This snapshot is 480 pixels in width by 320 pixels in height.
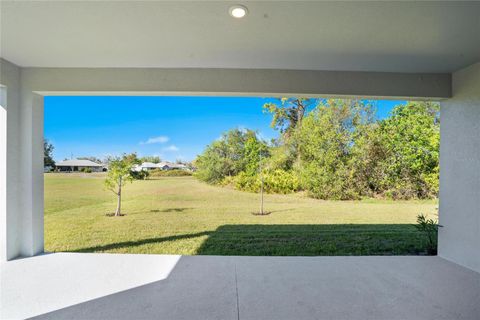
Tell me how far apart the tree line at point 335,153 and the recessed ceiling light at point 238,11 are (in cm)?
Result: 362

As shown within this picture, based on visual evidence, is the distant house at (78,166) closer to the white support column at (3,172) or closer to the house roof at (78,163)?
the house roof at (78,163)

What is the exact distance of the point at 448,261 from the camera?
342 centimetres

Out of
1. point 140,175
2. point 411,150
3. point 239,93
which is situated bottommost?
point 140,175

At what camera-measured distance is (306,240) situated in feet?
15.7

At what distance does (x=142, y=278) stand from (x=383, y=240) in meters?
4.28

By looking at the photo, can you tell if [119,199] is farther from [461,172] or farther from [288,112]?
[461,172]

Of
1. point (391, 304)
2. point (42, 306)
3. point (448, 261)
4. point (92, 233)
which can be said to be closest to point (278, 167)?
point (448, 261)

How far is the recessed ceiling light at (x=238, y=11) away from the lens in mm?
1995

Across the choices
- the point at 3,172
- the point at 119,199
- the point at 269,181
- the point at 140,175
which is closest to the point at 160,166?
the point at 140,175

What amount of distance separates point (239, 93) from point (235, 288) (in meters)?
2.42

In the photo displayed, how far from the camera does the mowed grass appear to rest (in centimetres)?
436

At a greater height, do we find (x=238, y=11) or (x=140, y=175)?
(x=238, y=11)

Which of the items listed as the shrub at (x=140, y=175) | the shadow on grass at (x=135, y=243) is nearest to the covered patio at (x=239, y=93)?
the shadow on grass at (x=135, y=243)

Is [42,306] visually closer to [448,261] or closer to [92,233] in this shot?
[92,233]
